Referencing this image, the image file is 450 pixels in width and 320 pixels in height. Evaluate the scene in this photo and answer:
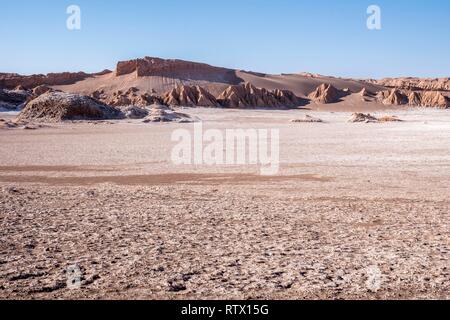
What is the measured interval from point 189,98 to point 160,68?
94.6ft

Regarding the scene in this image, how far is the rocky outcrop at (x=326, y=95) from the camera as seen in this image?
295 ft

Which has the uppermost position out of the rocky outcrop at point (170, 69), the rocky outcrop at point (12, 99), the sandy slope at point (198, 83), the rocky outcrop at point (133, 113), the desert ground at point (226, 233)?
the rocky outcrop at point (170, 69)

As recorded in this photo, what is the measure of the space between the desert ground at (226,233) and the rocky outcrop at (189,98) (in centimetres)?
5769

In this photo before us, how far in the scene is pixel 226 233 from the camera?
22.3 ft

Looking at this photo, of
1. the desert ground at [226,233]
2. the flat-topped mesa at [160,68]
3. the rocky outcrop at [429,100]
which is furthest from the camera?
the flat-topped mesa at [160,68]

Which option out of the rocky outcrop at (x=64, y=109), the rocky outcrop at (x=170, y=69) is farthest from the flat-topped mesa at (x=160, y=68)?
the rocky outcrop at (x=64, y=109)

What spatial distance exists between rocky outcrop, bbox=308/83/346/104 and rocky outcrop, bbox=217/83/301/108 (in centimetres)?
692

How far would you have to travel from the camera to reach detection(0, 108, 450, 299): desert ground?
4.78m

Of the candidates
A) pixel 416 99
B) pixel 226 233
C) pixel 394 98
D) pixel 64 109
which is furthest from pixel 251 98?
pixel 226 233

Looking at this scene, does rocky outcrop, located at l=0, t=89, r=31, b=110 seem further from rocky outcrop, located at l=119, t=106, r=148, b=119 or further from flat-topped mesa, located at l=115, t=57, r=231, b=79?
flat-topped mesa, located at l=115, t=57, r=231, b=79

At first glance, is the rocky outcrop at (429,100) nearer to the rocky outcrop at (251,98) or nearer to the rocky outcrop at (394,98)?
the rocky outcrop at (394,98)

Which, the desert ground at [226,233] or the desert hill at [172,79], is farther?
the desert hill at [172,79]

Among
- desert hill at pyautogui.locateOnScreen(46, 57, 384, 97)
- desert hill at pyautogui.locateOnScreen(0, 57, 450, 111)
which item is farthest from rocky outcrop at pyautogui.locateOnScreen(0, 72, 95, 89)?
desert hill at pyautogui.locateOnScreen(46, 57, 384, 97)

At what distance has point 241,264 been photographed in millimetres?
5414
